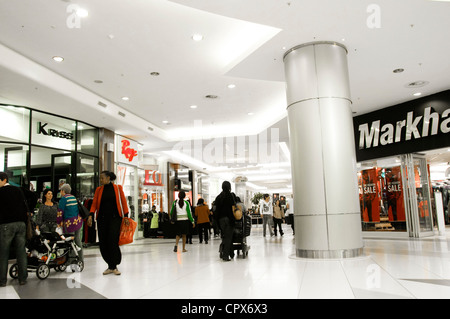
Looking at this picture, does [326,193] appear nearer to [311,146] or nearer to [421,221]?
[311,146]

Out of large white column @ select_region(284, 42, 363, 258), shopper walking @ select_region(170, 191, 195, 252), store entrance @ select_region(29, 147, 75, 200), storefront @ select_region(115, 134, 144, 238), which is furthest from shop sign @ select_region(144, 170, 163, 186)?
large white column @ select_region(284, 42, 363, 258)

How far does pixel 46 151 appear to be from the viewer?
1046cm

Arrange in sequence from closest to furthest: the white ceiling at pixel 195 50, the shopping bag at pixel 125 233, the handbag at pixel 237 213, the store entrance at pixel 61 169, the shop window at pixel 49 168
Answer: the shopping bag at pixel 125 233 < the white ceiling at pixel 195 50 < the handbag at pixel 237 213 < the shop window at pixel 49 168 < the store entrance at pixel 61 169

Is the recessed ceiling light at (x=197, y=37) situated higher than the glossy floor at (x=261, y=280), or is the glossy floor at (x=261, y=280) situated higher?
the recessed ceiling light at (x=197, y=37)

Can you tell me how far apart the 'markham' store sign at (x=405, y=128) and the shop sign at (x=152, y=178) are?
10.1 metres

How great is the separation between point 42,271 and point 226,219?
3.04 meters

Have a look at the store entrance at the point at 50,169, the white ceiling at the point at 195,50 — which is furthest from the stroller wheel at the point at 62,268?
the store entrance at the point at 50,169

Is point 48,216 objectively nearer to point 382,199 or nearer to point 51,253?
point 51,253

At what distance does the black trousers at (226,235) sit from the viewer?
6.47 m

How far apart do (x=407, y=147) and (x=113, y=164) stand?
9765 millimetres

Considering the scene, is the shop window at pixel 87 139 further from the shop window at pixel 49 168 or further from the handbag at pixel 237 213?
the handbag at pixel 237 213

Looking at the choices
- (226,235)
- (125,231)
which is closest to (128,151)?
(226,235)

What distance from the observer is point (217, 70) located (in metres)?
8.91

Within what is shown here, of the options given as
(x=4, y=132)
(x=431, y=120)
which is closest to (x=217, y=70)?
(x=4, y=132)
